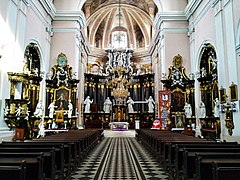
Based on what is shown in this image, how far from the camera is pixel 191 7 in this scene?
13.9m

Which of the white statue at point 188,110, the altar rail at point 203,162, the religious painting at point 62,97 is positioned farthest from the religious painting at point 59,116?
the altar rail at point 203,162

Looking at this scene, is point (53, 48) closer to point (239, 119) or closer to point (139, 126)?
point (139, 126)

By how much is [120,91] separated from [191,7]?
23.2 feet

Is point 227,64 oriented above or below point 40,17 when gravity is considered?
below

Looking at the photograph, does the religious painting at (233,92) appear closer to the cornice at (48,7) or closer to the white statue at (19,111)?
A: the white statue at (19,111)

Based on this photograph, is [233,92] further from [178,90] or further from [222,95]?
[178,90]

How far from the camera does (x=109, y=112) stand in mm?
20984

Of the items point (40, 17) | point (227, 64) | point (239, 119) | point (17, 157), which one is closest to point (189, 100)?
point (227, 64)

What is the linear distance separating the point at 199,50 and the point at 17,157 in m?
12.2

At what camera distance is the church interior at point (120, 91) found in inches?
153

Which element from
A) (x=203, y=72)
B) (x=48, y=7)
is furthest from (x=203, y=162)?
(x=48, y=7)

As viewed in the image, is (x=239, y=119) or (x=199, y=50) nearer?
(x=239, y=119)

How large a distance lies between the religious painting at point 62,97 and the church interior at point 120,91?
2.4 inches

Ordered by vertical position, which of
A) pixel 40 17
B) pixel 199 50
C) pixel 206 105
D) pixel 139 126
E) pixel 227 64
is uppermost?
pixel 40 17
